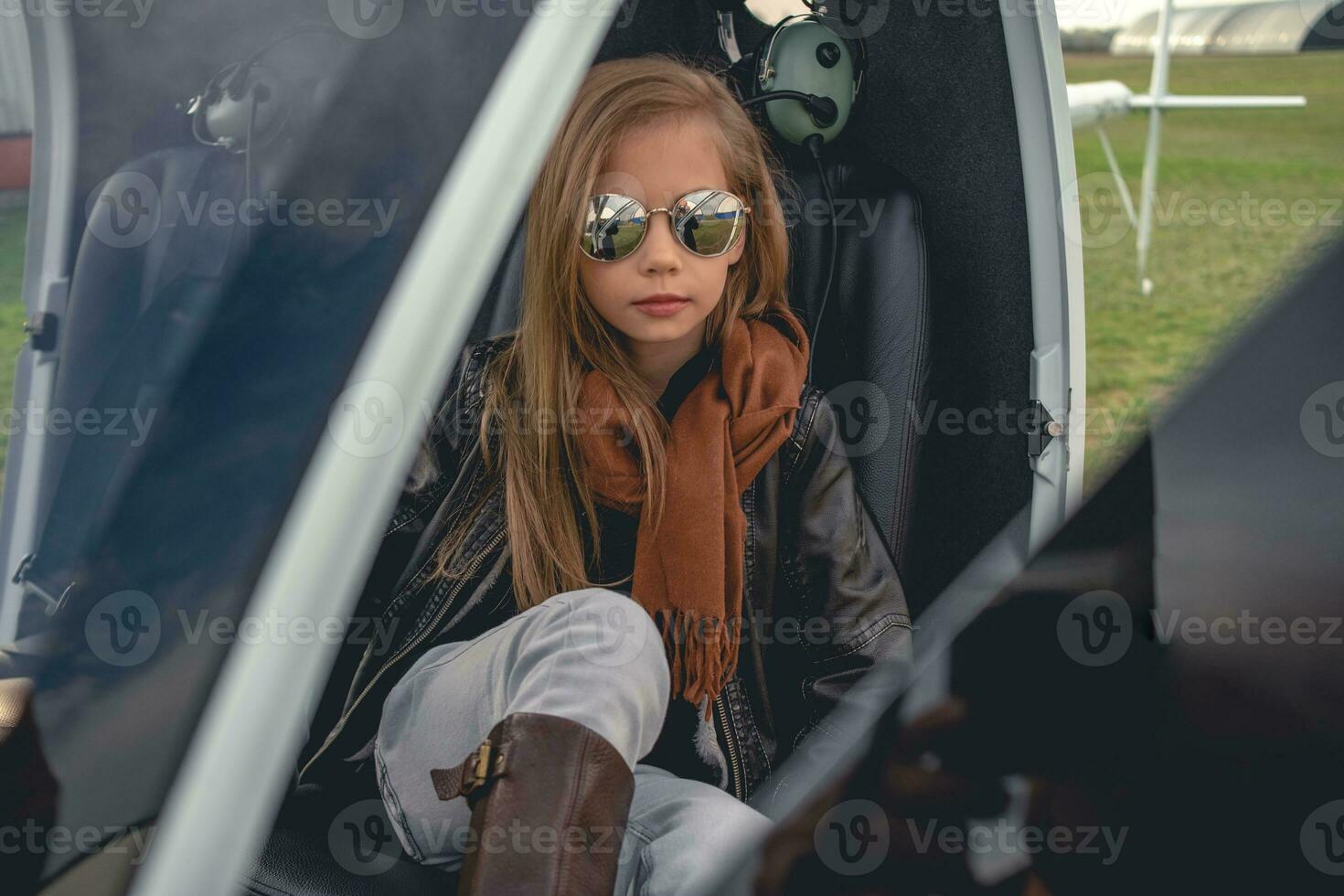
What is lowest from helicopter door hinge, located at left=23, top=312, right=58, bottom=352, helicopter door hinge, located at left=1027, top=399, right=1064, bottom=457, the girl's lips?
helicopter door hinge, located at left=23, top=312, right=58, bottom=352

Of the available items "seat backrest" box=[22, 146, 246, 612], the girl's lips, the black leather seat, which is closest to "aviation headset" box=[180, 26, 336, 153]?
"seat backrest" box=[22, 146, 246, 612]

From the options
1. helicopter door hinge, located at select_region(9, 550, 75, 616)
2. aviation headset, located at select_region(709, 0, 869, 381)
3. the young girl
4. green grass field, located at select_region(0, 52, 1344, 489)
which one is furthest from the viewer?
green grass field, located at select_region(0, 52, 1344, 489)

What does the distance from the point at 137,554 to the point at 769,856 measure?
19.9 inches

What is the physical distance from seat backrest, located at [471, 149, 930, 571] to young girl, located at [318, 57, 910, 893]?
0.44ft

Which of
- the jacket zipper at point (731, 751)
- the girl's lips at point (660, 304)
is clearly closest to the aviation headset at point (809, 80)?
the girl's lips at point (660, 304)

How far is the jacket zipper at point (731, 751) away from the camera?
3.61 ft

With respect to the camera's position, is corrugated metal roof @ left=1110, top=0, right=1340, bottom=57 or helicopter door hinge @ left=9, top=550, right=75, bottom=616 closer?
helicopter door hinge @ left=9, top=550, right=75, bottom=616

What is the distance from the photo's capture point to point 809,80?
1.31 m

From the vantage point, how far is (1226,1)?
5.20 m

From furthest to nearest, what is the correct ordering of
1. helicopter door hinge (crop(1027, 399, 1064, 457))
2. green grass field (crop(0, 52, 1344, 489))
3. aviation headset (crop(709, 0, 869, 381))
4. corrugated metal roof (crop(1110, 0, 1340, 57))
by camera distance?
corrugated metal roof (crop(1110, 0, 1340, 57)), green grass field (crop(0, 52, 1344, 489)), helicopter door hinge (crop(1027, 399, 1064, 457)), aviation headset (crop(709, 0, 869, 381))

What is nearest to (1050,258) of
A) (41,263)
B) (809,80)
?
(809,80)

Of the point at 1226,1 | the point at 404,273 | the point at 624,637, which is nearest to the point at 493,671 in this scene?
the point at 624,637

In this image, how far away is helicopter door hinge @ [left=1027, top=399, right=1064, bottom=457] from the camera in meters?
1.42

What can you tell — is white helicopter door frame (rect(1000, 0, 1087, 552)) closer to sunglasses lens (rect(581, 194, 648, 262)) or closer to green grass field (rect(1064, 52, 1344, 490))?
sunglasses lens (rect(581, 194, 648, 262))
